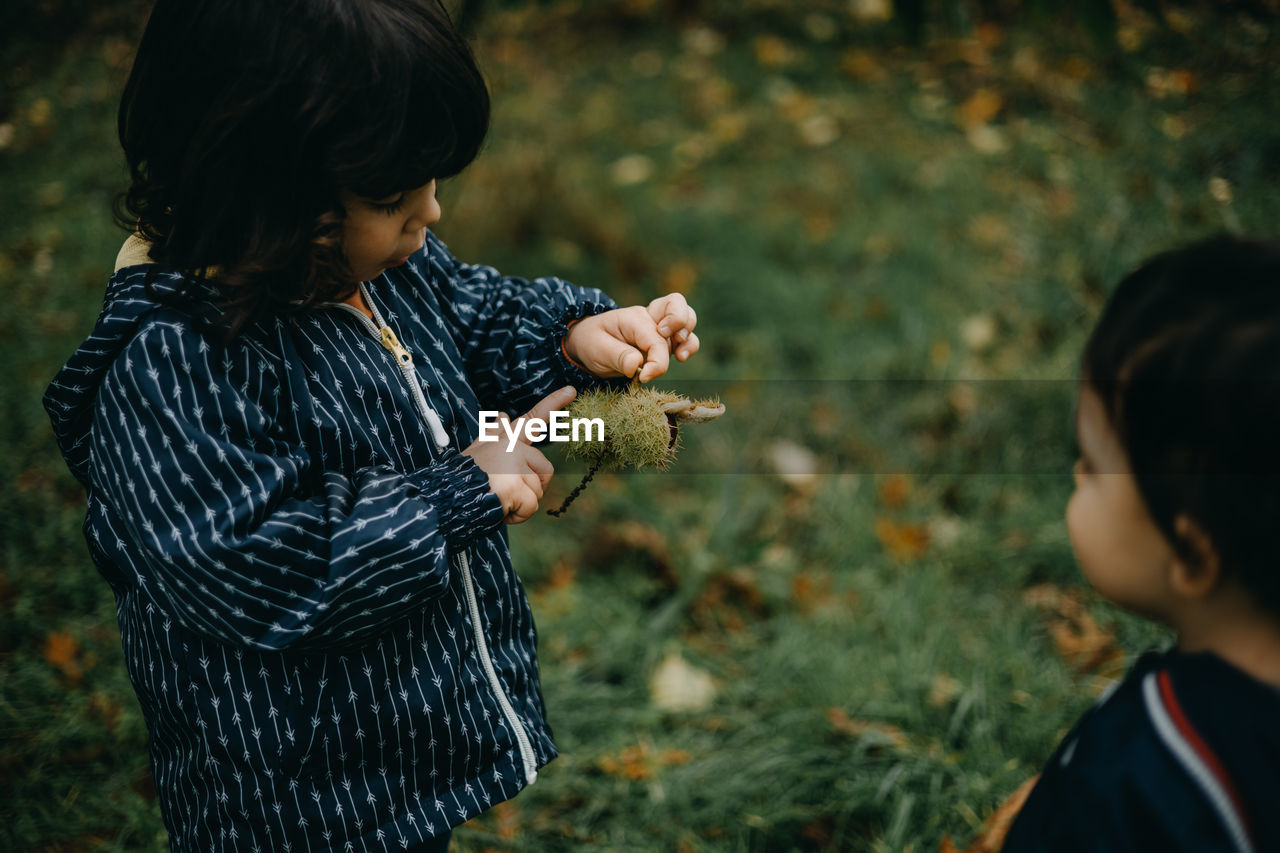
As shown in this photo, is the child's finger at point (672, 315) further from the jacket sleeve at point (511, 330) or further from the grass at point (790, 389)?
the grass at point (790, 389)

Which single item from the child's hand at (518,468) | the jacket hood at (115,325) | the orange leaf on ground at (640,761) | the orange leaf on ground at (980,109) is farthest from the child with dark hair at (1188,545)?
the orange leaf on ground at (980,109)

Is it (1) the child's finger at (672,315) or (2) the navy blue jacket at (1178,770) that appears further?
(1) the child's finger at (672,315)

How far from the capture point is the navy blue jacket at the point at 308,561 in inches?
38.6

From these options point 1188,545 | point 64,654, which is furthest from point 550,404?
point 64,654

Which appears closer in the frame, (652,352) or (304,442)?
(304,442)

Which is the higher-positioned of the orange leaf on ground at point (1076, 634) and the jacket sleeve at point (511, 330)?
the jacket sleeve at point (511, 330)

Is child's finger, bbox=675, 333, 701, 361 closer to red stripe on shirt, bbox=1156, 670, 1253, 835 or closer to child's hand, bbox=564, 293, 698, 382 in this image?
child's hand, bbox=564, 293, 698, 382

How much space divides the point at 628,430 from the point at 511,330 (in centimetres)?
32

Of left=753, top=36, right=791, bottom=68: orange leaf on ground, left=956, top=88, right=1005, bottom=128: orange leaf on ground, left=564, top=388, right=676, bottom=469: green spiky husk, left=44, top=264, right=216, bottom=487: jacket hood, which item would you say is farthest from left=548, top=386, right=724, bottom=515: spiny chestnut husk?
left=753, top=36, right=791, bottom=68: orange leaf on ground

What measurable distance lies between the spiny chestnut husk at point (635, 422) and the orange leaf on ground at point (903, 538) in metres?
1.54

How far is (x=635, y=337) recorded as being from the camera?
1274mm

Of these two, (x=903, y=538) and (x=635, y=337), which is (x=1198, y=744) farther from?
(x=903, y=538)

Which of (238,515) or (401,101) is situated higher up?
(401,101)

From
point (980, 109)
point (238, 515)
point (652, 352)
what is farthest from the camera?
point (980, 109)
